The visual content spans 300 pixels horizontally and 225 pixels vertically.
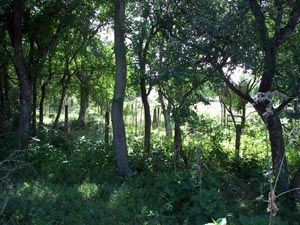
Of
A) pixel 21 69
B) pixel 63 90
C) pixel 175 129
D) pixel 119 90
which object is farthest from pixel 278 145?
pixel 63 90

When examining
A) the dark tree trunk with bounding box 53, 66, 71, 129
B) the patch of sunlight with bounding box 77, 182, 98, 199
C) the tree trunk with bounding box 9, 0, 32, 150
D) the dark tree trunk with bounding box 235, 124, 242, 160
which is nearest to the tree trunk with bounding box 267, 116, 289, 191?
the dark tree trunk with bounding box 235, 124, 242, 160

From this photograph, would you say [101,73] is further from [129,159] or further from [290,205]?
[290,205]

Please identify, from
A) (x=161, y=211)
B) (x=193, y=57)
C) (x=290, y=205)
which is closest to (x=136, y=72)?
(x=193, y=57)

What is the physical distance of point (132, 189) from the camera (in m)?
6.40

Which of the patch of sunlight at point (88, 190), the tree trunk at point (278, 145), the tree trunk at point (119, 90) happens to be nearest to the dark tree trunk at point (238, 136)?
the tree trunk at point (278, 145)

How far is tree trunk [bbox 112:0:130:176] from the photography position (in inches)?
284

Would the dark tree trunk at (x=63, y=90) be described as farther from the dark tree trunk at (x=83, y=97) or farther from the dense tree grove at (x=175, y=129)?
the dense tree grove at (x=175, y=129)

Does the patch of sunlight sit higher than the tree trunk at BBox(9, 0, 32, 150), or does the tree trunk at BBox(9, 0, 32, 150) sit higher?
the tree trunk at BBox(9, 0, 32, 150)

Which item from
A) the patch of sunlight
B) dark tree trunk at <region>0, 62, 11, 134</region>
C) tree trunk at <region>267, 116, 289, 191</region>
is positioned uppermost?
dark tree trunk at <region>0, 62, 11, 134</region>

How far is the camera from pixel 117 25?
7219mm

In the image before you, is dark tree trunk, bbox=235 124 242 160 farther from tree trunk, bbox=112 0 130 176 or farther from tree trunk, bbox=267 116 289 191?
tree trunk, bbox=112 0 130 176

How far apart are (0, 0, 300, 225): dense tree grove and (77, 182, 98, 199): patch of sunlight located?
19 millimetres

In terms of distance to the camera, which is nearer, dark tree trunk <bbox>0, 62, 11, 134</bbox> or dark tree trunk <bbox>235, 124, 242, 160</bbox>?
dark tree trunk <bbox>235, 124, 242, 160</bbox>

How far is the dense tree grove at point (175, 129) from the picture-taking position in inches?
209
